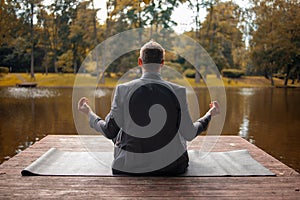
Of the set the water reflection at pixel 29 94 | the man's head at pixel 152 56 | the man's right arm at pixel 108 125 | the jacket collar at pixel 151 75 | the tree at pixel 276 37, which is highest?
the tree at pixel 276 37

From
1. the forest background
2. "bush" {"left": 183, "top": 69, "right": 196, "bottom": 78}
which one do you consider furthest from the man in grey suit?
the forest background

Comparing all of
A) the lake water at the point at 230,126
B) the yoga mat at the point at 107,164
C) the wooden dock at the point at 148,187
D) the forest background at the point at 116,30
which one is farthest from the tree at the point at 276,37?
the wooden dock at the point at 148,187

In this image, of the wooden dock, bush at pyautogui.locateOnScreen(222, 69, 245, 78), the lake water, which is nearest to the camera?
the wooden dock

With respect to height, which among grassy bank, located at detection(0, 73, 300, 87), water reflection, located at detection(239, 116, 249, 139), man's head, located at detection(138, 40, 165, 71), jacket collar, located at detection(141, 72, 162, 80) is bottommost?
water reflection, located at detection(239, 116, 249, 139)

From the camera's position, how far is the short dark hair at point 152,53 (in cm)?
225

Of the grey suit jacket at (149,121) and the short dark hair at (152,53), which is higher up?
the short dark hair at (152,53)

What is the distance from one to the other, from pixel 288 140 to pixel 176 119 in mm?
3381

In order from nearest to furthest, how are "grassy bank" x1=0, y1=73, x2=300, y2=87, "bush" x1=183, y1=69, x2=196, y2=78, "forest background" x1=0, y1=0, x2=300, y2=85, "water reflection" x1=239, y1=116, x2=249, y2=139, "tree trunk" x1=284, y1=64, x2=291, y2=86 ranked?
"water reflection" x1=239, y1=116, x2=249, y2=139, "bush" x1=183, y1=69, x2=196, y2=78, "grassy bank" x1=0, y1=73, x2=300, y2=87, "forest background" x1=0, y1=0, x2=300, y2=85, "tree trunk" x1=284, y1=64, x2=291, y2=86

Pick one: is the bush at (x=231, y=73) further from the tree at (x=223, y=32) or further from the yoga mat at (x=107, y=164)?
the yoga mat at (x=107, y=164)

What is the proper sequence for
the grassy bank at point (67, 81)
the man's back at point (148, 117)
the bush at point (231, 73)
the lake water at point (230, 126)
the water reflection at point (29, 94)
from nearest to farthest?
the man's back at point (148, 117) → the lake water at point (230, 126) → the water reflection at point (29, 94) → the grassy bank at point (67, 81) → the bush at point (231, 73)

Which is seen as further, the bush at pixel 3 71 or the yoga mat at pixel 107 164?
the bush at pixel 3 71

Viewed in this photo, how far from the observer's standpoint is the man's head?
2250 mm

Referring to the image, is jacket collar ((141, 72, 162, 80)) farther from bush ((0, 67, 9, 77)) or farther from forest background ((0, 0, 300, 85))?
bush ((0, 67, 9, 77))

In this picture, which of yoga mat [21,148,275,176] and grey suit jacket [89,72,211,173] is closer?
grey suit jacket [89,72,211,173]
